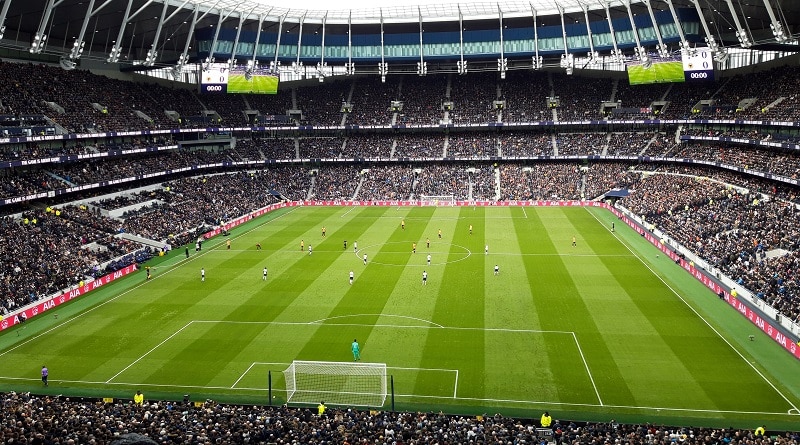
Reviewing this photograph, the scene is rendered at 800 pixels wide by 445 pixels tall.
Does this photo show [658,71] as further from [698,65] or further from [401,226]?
[401,226]

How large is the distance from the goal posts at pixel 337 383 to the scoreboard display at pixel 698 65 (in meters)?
46.6

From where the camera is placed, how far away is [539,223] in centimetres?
5769

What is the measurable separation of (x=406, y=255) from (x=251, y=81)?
32070 mm

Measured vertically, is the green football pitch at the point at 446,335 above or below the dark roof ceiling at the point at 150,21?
below

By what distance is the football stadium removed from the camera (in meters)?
22.4

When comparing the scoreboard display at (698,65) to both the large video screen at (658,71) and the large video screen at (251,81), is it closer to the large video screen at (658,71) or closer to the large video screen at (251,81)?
the large video screen at (658,71)

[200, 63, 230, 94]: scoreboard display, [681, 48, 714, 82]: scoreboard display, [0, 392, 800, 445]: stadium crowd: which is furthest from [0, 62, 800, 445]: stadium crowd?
[200, 63, 230, 94]: scoreboard display

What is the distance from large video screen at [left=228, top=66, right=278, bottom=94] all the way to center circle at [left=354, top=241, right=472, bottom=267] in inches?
1080

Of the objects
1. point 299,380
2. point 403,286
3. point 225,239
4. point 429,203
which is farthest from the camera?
point 429,203

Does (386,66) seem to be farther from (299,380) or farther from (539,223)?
(299,380)

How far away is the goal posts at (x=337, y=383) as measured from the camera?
74.7 ft

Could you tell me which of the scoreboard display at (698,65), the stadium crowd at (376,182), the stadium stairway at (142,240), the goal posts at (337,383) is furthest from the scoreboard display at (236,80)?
the goal posts at (337,383)

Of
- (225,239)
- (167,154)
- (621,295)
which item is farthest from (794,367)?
(167,154)

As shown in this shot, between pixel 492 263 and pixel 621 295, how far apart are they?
405 inches
